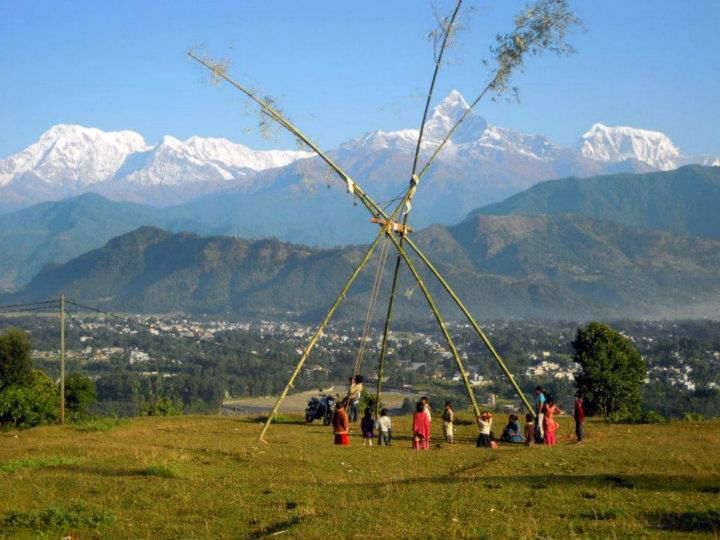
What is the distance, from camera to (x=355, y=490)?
627 inches

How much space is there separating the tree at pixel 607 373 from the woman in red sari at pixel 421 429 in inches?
551

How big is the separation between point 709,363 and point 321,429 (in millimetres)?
99681

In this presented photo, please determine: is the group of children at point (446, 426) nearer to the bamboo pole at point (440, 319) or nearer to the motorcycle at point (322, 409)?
the bamboo pole at point (440, 319)

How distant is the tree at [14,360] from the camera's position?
49000 mm

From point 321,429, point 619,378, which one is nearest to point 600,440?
point 321,429

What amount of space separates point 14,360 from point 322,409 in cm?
2398

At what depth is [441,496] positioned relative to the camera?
14.7 metres

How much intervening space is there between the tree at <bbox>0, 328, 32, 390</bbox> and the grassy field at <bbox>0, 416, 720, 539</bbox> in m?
25.6

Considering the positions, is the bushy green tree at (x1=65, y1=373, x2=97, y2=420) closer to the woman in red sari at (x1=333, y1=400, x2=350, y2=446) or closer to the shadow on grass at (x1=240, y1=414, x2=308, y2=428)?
the shadow on grass at (x1=240, y1=414, x2=308, y2=428)

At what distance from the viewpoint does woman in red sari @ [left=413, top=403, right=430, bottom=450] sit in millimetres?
24875

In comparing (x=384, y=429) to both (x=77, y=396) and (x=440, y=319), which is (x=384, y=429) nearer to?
(x=440, y=319)

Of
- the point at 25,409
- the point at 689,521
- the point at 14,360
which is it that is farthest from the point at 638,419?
the point at 14,360

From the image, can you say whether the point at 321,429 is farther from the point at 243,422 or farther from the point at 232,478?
the point at 232,478

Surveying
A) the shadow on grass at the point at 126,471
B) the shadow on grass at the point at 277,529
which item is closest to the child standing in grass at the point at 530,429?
the shadow on grass at the point at 126,471
